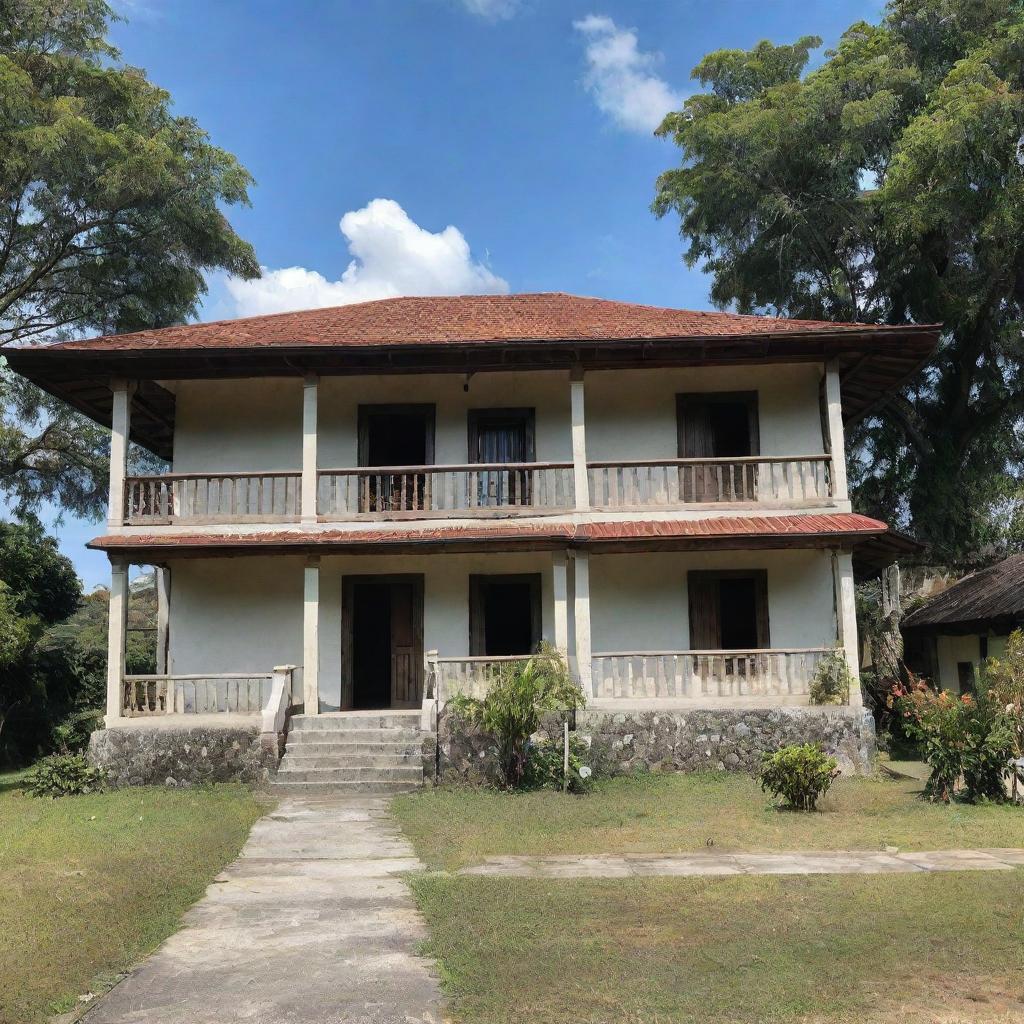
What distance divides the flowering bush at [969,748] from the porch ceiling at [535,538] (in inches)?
128

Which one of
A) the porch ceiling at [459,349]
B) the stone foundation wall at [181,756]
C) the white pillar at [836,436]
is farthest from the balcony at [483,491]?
the stone foundation wall at [181,756]

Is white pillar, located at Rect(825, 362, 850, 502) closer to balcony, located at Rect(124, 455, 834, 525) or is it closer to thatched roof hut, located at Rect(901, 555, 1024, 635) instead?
balcony, located at Rect(124, 455, 834, 525)

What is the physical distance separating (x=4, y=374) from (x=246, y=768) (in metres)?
13.4

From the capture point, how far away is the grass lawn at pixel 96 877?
5270 mm

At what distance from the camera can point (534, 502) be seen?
48.4 ft

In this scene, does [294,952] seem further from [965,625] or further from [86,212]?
[86,212]

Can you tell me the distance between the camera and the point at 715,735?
13.2 metres

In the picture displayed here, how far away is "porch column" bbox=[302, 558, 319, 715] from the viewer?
13.8 meters

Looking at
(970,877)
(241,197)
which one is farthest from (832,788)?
(241,197)

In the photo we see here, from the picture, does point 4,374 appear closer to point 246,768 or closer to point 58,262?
point 58,262

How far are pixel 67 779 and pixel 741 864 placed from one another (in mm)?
8927

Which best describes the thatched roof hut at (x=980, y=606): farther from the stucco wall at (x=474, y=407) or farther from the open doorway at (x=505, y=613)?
the open doorway at (x=505, y=613)

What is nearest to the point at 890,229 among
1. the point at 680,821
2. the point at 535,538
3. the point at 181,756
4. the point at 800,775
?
the point at 535,538

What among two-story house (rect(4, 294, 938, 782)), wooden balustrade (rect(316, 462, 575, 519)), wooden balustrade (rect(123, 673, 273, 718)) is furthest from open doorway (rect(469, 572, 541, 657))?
wooden balustrade (rect(123, 673, 273, 718))
